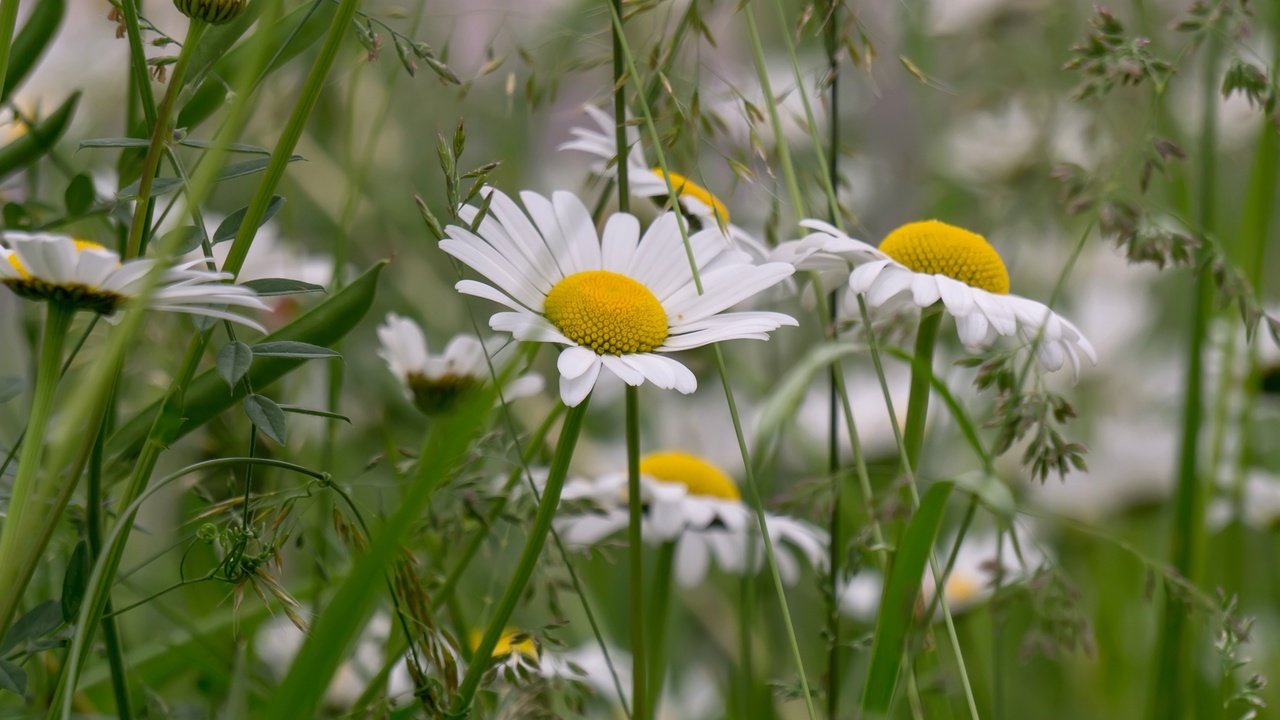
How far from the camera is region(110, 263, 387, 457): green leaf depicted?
466 mm

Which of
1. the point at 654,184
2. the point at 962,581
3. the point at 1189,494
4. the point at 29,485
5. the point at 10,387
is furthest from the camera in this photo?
the point at 962,581

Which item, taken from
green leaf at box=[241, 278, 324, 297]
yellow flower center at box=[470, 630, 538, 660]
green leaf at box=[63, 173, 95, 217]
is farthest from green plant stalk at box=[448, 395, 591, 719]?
green leaf at box=[63, 173, 95, 217]

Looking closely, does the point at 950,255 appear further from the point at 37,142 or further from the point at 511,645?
the point at 37,142

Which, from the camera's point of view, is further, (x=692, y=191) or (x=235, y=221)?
(x=692, y=191)

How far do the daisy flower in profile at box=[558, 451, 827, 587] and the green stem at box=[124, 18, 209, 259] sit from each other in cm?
26

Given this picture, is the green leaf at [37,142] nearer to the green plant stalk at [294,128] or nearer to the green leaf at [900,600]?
the green plant stalk at [294,128]

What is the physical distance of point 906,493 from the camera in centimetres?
67

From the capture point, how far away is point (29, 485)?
364 millimetres

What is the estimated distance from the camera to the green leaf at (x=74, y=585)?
402mm

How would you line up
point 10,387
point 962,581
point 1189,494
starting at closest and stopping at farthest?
point 10,387
point 1189,494
point 962,581

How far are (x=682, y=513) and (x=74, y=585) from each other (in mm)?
341

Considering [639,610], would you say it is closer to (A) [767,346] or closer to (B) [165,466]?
(B) [165,466]

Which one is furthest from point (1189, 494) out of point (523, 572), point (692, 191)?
point (523, 572)

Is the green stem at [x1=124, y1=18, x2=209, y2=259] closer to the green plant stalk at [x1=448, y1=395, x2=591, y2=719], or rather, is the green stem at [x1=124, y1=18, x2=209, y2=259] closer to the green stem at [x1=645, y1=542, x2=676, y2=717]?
the green plant stalk at [x1=448, y1=395, x2=591, y2=719]
